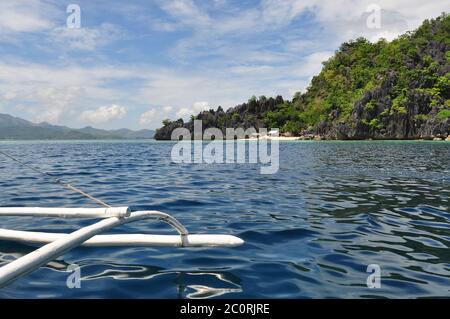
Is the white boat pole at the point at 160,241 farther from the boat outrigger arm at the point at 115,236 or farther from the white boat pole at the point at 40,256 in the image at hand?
the white boat pole at the point at 40,256

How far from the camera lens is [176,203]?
11.0 m

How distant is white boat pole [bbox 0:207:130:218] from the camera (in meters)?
5.62

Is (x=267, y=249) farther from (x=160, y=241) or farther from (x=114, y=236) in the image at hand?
(x=114, y=236)

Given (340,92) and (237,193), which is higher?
(340,92)

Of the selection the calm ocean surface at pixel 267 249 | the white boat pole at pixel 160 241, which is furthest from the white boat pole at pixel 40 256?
the white boat pole at pixel 160 241

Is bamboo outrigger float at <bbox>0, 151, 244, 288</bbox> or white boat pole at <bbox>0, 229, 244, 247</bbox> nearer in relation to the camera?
bamboo outrigger float at <bbox>0, 151, 244, 288</bbox>

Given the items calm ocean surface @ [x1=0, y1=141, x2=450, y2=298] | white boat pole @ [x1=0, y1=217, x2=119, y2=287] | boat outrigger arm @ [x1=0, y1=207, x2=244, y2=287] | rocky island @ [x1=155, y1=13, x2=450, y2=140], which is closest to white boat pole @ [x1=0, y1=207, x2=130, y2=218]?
boat outrigger arm @ [x1=0, y1=207, x2=244, y2=287]

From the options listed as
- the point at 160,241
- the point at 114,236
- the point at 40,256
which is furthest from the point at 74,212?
the point at 40,256

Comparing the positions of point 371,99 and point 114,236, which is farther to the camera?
point 371,99

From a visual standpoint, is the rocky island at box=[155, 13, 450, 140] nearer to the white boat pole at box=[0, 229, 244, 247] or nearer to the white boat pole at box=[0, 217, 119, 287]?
the white boat pole at box=[0, 229, 244, 247]

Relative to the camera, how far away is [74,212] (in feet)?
20.9

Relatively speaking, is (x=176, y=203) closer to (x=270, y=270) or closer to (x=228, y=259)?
(x=228, y=259)
